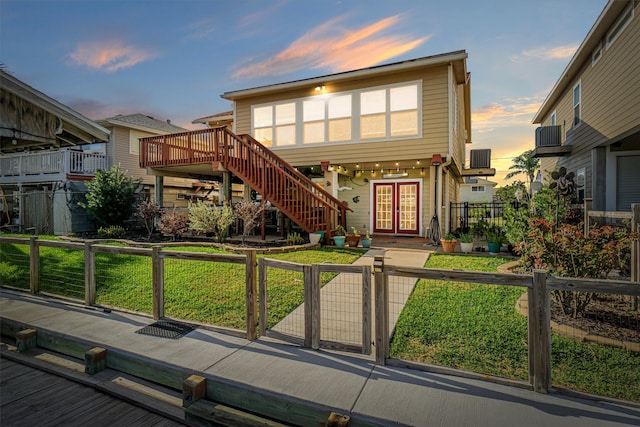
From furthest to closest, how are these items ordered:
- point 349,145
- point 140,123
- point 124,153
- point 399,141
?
point 140,123 < point 124,153 < point 349,145 < point 399,141

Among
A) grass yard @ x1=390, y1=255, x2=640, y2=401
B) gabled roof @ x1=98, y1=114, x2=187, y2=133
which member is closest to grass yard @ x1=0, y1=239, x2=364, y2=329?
grass yard @ x1=390, y1=255, x2=640, y2=401

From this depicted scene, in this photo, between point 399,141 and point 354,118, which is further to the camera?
point 354,118

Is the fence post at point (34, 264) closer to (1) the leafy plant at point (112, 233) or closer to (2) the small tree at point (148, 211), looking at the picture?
(2) the small tree at point (148, 211)

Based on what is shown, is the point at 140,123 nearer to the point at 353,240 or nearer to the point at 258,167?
the point at 258,167

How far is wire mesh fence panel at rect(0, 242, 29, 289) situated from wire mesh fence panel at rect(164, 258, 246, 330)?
2725 millimetres

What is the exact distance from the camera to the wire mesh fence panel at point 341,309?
157 inches

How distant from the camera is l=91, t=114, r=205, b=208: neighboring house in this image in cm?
1842

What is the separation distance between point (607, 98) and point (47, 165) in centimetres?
2227

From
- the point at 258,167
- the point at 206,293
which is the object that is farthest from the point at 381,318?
the point at 258,167

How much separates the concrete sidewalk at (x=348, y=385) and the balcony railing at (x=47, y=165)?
1422 centimetres

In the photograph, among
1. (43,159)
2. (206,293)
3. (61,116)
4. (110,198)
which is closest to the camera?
(206,293)

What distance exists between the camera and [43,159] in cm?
1616

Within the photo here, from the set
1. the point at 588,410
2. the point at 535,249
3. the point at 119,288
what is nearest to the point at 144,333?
the point at 119,288

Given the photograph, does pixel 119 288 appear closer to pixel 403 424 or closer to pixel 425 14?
pixel 403 424
